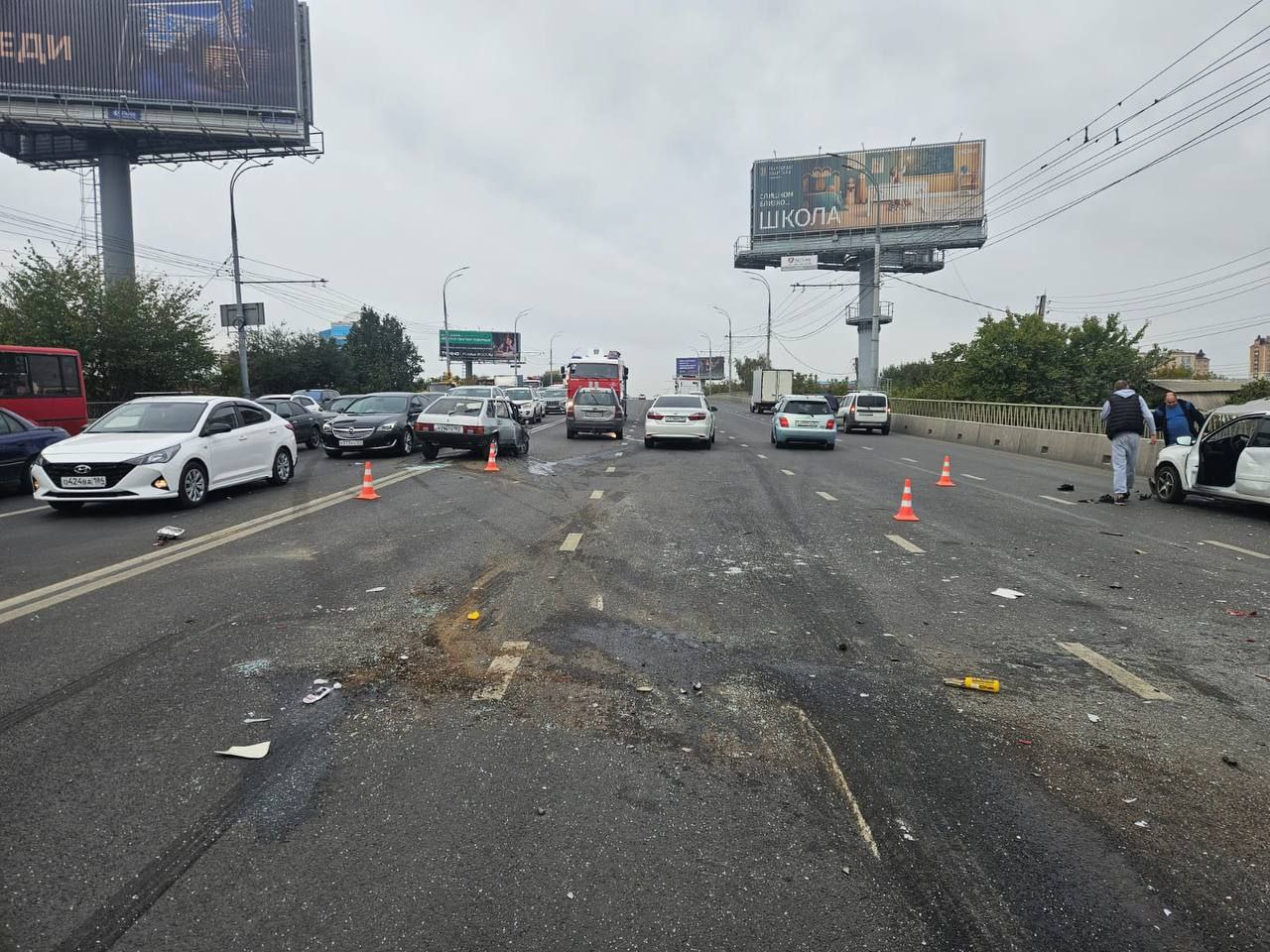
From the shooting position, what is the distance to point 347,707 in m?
4.05

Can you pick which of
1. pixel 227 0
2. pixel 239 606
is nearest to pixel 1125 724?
pixel 239 606

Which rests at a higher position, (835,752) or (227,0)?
Result: (227,0)

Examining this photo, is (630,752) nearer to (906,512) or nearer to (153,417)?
(906,512)

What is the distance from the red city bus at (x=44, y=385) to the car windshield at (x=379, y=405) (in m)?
5.94

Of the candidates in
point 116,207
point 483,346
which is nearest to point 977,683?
point 116,207

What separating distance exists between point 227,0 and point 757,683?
56.3m

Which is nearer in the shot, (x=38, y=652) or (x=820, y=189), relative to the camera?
(x=38, y=652)

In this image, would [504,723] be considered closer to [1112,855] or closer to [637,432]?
[1112,855]

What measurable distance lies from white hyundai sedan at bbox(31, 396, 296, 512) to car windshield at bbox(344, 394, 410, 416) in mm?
6603

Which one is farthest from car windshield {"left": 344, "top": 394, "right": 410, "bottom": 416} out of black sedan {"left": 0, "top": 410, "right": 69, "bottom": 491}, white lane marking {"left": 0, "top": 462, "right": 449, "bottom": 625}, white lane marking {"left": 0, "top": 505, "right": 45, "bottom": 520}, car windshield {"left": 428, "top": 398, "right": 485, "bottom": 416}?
white lane marking {"left": 0, "top": 462, "right": 449, "bottom": 625}

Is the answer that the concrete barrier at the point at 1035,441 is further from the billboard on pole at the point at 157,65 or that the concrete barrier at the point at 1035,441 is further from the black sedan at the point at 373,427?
the billboard on pole at the point at 157,65

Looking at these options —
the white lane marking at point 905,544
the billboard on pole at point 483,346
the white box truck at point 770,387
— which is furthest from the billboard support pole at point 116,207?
the billboard on pole at point 483,346

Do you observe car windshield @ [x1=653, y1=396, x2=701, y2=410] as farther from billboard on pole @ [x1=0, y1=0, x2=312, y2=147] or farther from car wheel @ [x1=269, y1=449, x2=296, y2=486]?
billboard on pole @ [x1=0, y1=0, x2=312, y2=147]

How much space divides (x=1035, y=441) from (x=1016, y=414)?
2.75 meters
